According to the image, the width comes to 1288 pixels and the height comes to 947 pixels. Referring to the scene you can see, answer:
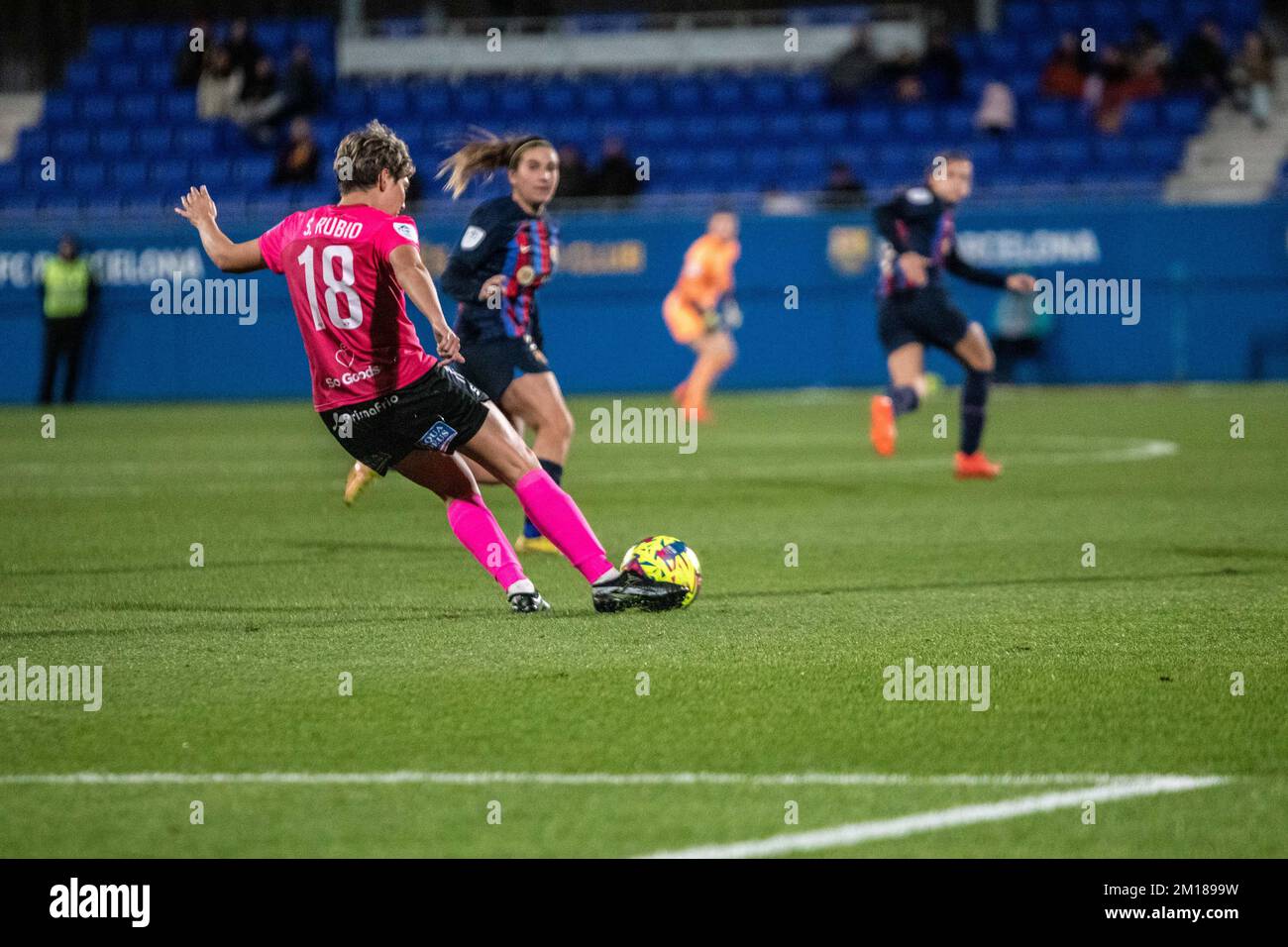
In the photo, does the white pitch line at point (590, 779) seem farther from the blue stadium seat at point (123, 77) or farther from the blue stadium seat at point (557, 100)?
the blue stadium seat at point (123, 77)

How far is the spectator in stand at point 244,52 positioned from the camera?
2861cm

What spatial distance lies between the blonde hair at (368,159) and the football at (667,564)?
5.94 feet

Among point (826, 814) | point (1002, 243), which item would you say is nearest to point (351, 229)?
point (826, 814)

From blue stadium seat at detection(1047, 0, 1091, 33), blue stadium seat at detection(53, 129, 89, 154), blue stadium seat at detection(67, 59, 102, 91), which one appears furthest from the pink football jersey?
blue stadium seat at detection(67, 59, 102, 91)

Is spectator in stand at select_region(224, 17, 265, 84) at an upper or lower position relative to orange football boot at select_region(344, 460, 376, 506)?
upper

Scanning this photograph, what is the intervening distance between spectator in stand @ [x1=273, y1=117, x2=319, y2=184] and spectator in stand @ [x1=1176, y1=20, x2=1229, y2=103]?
12.8m

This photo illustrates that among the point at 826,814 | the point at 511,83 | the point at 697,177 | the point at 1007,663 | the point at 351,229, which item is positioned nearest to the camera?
the point at 826,814

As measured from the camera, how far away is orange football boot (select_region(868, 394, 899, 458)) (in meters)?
14.7

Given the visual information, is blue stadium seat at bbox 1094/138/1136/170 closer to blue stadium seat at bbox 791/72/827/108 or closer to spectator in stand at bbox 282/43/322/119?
blue stadium seat at bbox 791/72/827/108
